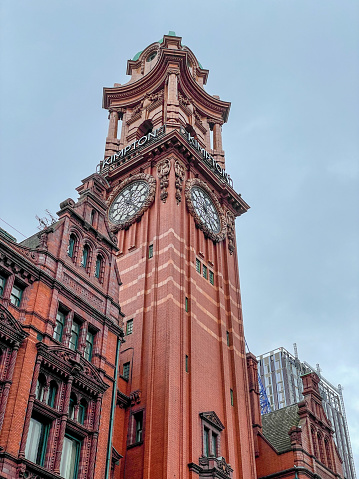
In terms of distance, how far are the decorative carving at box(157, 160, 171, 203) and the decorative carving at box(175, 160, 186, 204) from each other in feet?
2.62

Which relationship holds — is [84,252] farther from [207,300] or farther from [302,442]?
[302,442]

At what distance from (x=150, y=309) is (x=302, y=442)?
16.8m

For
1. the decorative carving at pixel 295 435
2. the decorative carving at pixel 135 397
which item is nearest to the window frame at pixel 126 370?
the decorative carving at pixel 135 397

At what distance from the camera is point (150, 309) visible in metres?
50.3

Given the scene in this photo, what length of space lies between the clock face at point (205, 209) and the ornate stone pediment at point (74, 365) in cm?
2679

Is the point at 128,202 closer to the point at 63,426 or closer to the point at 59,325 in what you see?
the point at 59,325

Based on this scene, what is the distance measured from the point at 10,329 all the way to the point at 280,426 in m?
34.1

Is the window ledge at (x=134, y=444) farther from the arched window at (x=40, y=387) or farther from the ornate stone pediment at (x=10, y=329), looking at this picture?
the ornate stone pediment at (x=10, y=329)

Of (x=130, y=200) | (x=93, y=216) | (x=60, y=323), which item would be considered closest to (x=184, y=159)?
(x=130, y=200)

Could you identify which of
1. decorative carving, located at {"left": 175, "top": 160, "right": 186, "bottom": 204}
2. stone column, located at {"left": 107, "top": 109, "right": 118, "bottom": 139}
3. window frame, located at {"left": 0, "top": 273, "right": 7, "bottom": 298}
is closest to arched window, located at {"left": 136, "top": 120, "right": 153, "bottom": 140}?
stone column, located at {"left": 107, "top": 109, "right": 118, "bottom": 139}

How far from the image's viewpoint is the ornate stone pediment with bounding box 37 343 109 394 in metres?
32.9

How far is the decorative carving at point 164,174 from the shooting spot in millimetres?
57525

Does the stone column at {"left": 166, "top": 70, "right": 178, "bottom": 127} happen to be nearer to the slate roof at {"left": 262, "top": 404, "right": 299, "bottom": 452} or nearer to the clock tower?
the clock tower

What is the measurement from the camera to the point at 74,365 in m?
33.9
